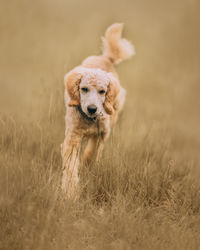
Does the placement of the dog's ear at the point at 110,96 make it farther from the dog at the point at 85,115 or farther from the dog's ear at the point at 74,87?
the dog's ear at the point at 74,87

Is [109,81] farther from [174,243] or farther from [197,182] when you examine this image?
[174,243]

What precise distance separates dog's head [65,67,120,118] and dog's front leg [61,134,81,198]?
0.41m

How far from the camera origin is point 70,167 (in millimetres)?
3270

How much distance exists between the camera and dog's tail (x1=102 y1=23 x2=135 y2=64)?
17.4ft

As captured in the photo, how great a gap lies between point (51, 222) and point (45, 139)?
1257mm

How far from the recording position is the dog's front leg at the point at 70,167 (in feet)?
9.60

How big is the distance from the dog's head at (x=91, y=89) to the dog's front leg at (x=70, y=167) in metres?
0.41

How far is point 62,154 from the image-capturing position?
142 inches

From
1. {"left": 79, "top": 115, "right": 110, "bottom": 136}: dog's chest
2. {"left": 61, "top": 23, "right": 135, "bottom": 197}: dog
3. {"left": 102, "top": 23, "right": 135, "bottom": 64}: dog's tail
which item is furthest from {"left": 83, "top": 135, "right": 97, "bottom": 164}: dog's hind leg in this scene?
{"left": 102, "top": 23, "right": 135, "bottom": 64}: dog's tail

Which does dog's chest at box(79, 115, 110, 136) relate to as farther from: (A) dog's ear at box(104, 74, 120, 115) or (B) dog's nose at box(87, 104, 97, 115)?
Result: (B) dog's nose at box(87, 104, 97, 115)

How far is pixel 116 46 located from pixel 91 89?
212cm

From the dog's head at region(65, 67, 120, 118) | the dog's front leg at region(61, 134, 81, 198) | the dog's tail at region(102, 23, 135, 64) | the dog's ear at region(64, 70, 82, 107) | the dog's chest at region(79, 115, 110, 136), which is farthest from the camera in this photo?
the dog's tail at region(102, 23, 135, 64)

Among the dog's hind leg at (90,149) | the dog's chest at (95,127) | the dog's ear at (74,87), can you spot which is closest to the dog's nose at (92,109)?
the dog's ear at (74,87)

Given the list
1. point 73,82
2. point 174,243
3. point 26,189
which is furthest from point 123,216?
point 73,82
